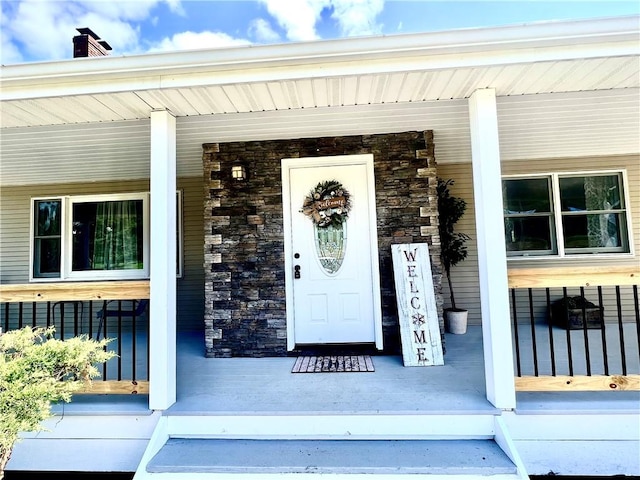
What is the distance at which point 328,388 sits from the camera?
2.81 m

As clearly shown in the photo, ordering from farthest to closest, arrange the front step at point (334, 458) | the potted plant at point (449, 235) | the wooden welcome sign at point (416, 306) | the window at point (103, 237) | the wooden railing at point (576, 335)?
the window at point (103, 237)
the potted plant at point (449, 235)
the wooden welcome sign at point (416, 306)
the wooden railing at point (576, 335)
the front step at point (334, 458)

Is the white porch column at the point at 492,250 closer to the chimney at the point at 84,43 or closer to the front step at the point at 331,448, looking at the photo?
the front step at the point at 331,448

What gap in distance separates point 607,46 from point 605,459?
7.94 ft

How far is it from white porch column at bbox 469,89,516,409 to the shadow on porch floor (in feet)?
0.90

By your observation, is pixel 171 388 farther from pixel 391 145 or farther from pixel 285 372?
pixel 391 145

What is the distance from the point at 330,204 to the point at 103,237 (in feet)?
11.3

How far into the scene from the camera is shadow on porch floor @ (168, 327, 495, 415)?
2.45 metres

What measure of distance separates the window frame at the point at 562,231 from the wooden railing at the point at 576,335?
1.51 ft

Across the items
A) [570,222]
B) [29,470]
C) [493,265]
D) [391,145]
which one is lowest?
[29,470]

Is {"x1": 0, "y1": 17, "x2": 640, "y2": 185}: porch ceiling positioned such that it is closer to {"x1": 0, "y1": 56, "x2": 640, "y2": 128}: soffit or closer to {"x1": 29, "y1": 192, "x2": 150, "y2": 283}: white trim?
{"x1": 0, "y1": 56, "x2": 640, "y2": 128}: soffit

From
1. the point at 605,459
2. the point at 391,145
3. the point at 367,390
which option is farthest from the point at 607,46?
the point at 367,390

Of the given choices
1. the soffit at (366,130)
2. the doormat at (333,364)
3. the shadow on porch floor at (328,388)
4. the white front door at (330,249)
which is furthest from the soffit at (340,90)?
the doormat at (333,364)

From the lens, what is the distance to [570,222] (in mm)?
4934

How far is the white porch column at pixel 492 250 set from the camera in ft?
7.89
